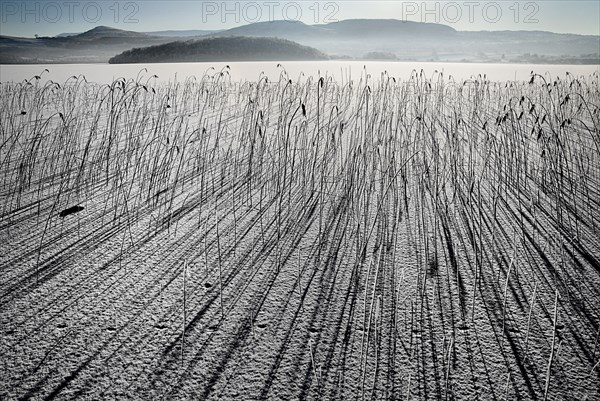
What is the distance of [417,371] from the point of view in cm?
87

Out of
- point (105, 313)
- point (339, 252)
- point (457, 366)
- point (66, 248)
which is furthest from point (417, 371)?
point (66, 248)

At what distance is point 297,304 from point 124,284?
1.61ft

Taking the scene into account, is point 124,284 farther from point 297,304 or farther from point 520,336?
point 520,336

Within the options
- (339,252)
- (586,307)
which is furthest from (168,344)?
(586,307)

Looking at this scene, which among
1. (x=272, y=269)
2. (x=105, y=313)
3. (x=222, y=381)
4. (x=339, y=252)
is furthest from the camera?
(x=339, y=252)

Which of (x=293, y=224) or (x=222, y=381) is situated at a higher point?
(x=293, y=224)

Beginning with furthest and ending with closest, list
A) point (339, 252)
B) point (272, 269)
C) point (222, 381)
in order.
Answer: point (339, 252)
point (272, 269)
point (222, 381)

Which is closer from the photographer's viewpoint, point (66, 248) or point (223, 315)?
point (223, 315)

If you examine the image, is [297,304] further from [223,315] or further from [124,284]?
[124,284]

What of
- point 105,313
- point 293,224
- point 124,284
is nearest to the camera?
point 105,313

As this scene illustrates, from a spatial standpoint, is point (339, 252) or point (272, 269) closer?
point (272, 269)

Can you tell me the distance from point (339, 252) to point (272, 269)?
244mm

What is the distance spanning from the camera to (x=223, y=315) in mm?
1072

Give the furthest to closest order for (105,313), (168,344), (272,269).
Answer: (272,269) < (105,313) < (168,344)
